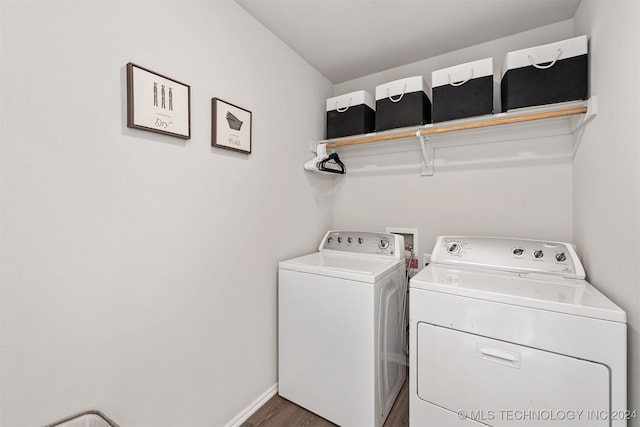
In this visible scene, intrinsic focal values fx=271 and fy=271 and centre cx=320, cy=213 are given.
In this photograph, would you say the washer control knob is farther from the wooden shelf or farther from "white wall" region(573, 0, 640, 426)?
the wooden shelf

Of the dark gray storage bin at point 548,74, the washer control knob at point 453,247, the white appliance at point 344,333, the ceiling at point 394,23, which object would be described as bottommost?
the white appliance at point 344,333

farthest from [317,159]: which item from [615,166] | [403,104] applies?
[615,166]

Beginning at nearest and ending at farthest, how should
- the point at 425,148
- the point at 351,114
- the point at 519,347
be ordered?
1. the point at 519,347
2. the point at 425,148
3. the point at 351,114

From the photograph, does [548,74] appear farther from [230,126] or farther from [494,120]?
[230,126]

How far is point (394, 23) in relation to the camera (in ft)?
5.69

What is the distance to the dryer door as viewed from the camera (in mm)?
1008

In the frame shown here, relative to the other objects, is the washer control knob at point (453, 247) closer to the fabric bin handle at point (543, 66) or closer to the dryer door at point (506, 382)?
the dryer door at point (506, 382)

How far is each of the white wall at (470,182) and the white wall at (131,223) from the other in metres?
0.93

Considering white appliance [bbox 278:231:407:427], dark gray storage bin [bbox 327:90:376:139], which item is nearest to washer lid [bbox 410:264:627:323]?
white appliance [bbox 278:231:407:427]

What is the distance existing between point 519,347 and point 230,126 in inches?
68.0

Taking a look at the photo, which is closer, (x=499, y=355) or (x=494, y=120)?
(x=499, y=355)

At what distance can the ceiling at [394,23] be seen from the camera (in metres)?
1.58

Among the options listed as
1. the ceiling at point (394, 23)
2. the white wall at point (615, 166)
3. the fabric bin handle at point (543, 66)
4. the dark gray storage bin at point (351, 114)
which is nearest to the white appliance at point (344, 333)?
the dark gray storage bin at point (351, 114)

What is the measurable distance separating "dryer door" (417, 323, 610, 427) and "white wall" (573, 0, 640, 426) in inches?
5.7
